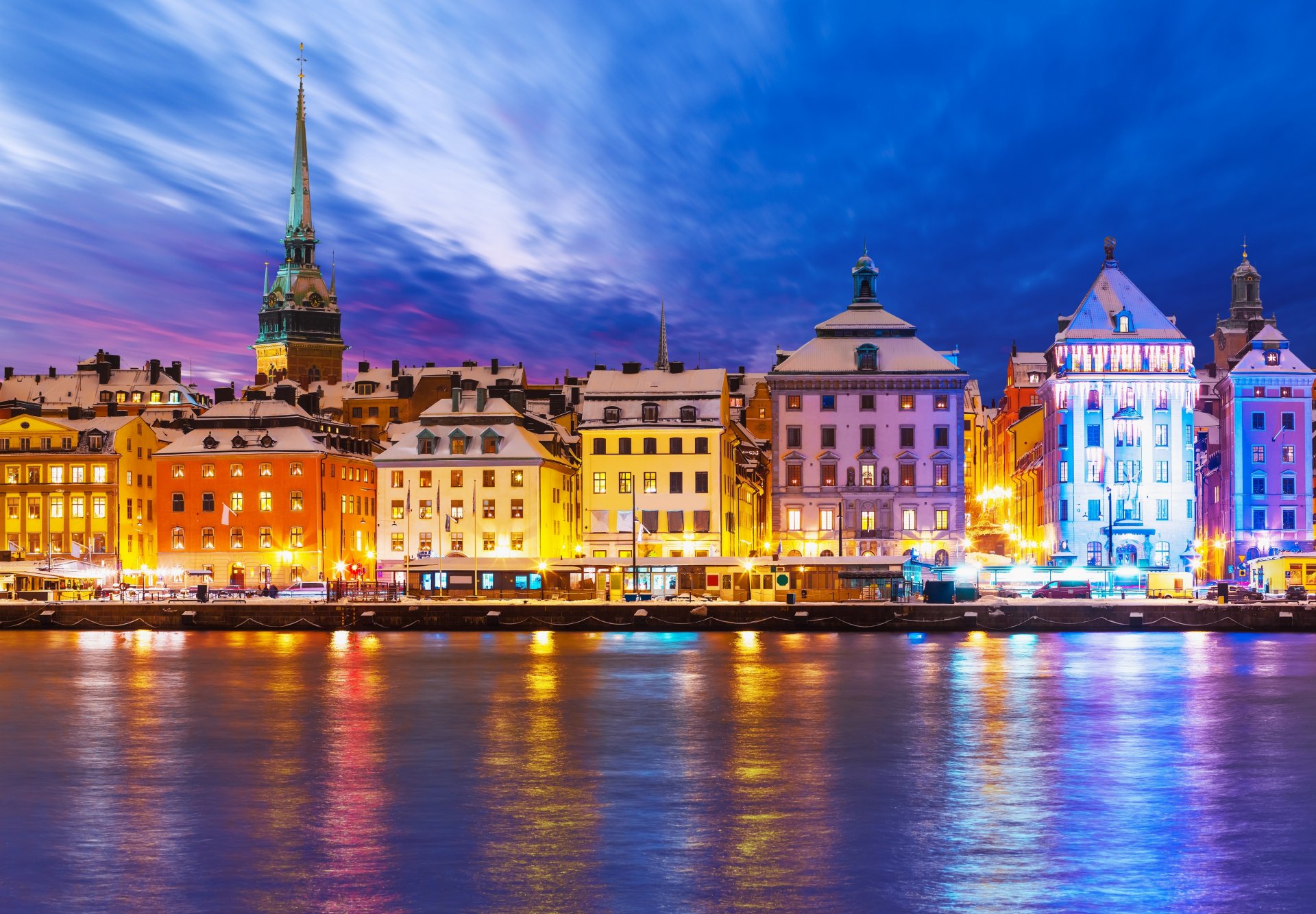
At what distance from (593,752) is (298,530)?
98154mm

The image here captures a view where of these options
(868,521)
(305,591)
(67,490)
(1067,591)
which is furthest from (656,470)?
(67,490)

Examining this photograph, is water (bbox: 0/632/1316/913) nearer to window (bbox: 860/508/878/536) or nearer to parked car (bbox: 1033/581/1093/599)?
parked car (bbox: 1033/581/1093/599)

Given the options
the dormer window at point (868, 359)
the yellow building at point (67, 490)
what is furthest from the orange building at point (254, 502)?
the dormer window at point (868, 359)

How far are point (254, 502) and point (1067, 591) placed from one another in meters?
66.0

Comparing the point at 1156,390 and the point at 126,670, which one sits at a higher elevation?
the point at 1156,390

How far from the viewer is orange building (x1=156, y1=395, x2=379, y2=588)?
438 ft

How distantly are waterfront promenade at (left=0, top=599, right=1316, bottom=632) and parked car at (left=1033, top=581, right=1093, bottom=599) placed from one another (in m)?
4.17

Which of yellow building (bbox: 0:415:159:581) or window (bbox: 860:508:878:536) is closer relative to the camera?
window (bbox: 860:508:878:536)

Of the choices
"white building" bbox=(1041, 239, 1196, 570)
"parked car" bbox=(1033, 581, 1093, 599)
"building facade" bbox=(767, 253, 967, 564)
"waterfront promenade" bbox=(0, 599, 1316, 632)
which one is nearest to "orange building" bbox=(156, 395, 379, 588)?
"waterfront promenade" bbox=(0, 599, 1316, 632)

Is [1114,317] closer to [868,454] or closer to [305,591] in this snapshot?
[868,454]

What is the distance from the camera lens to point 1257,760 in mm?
38031

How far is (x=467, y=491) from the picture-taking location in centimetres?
12150

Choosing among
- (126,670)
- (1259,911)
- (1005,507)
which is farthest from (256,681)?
(1005,507)

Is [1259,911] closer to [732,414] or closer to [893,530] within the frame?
[893,530]
